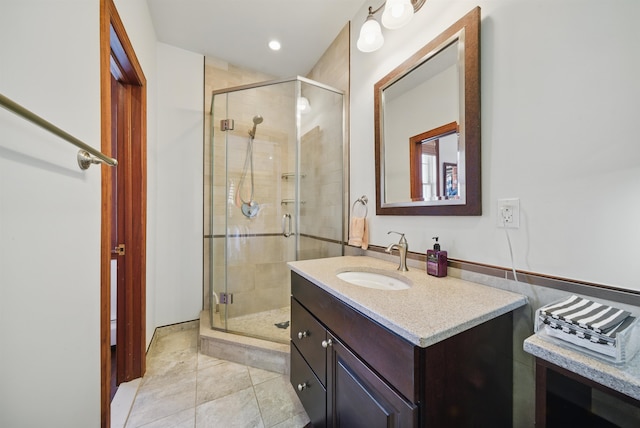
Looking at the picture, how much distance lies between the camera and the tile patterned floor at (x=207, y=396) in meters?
1.30

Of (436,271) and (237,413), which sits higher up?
(436,271)

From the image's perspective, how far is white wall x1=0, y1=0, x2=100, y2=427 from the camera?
1.73 feet

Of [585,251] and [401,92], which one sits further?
[401,92]

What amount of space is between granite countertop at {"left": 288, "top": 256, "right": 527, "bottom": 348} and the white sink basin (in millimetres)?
75

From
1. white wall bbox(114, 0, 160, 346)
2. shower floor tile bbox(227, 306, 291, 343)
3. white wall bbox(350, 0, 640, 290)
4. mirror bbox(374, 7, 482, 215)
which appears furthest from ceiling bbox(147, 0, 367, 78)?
shower floor tile bbox(227, 306, 291, 343)

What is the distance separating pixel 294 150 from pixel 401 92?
1116mm

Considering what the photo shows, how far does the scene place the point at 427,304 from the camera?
2.57 ft

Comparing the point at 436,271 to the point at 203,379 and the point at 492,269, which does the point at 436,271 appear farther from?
the point at 203,379

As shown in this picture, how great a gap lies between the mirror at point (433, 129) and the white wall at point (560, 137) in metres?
0.05

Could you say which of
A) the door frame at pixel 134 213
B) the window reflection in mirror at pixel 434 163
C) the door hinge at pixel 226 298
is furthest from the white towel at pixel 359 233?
the door frame at pixel 134 213

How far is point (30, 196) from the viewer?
23.3 inches

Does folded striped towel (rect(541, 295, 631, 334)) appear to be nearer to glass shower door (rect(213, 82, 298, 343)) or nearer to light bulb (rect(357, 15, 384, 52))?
light bulb (rect(357, 15, 384, 52))

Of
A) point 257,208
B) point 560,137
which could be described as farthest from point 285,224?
point 560,137

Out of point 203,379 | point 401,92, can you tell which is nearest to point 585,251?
point 401,92
